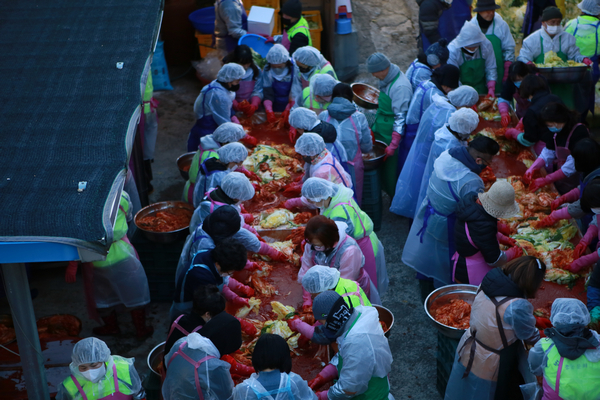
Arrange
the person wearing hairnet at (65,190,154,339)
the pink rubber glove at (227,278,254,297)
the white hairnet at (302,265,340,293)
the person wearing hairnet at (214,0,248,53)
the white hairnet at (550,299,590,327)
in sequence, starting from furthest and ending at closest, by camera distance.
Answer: the person wearing hairnet at (214,0,248,53)
the person wearing hairnet at (65,190,154,339)
the pink rubber glove at (227,278,254,297)
the white hairnet at (302,265,340,293)
the white hairnet at (550,299,590,327)

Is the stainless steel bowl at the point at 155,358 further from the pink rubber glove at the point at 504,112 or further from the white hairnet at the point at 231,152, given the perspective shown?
the pink rubber glove at the point at 504,112

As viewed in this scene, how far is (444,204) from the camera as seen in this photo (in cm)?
545

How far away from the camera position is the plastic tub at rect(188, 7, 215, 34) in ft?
37.1

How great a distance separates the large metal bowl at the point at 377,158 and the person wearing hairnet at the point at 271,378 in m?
3.81

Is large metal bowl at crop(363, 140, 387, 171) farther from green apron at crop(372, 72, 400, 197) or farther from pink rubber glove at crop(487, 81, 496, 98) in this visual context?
pink rubber glove at crop(487, 81, 496, 98)

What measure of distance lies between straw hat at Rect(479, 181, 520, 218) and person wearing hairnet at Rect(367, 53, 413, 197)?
2534 mm

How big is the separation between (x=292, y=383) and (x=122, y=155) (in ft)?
6.00

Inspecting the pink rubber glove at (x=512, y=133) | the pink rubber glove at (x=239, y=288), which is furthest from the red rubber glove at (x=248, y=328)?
the pink rubber glove at (x=512, y=133)

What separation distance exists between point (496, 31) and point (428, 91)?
68.9 inches

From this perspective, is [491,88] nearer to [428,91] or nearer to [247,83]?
[428,91]

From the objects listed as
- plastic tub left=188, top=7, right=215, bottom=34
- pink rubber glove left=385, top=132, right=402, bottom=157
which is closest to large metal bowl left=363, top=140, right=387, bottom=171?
pink rubber glove left=385, top=132, right=402, bottom=157

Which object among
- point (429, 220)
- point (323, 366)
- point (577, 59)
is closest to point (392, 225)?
point (429, 220)

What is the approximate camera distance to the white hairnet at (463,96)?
6.58m

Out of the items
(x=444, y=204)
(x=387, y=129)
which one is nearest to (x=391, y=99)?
(x=387, y=129)
